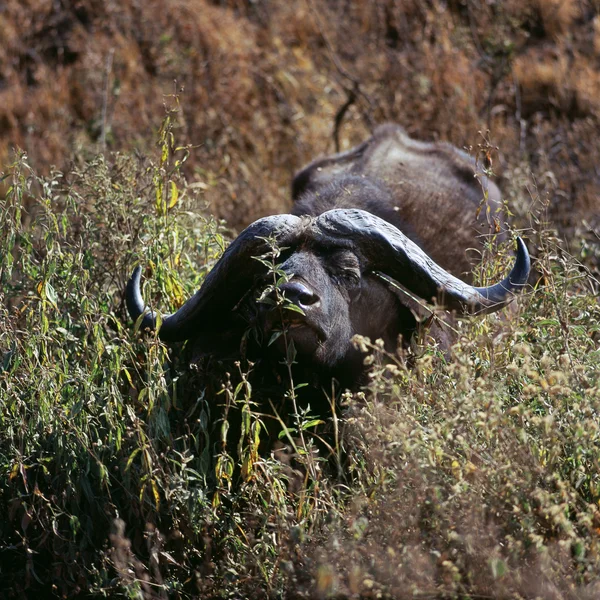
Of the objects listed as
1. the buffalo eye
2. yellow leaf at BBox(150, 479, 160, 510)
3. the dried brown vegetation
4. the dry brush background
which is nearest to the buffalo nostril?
the buffalo eye

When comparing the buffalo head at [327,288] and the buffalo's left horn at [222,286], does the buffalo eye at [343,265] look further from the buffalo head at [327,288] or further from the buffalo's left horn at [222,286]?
the buffalo's left horn at [222,286]

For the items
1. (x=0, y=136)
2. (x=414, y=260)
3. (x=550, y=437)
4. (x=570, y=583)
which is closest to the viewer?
(x=570, y=583)

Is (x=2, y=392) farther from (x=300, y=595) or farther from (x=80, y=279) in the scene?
(x=300, y=595)

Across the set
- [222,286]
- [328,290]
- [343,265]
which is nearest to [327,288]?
[328,290]

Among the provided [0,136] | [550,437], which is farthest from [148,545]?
[0,136]

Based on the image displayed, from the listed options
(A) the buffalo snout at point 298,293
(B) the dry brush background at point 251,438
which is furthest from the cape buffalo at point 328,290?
(B) the dry brush background at point 251,438

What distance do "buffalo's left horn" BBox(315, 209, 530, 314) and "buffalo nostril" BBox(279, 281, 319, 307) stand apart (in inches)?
18.6

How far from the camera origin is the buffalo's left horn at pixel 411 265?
4.51 meters

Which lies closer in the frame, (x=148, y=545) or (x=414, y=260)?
(x=148, y=545)

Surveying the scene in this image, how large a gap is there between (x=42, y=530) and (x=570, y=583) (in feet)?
7.35

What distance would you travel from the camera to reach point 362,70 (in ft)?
31.0

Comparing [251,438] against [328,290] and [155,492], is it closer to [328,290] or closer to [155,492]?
[155,492]

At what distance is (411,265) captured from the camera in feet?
15.2

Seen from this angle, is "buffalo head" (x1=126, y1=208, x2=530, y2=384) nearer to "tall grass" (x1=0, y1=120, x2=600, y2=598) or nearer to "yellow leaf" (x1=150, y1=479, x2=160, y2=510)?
"tall grass" (x1=0, y1=120, x2=600, y2=598)
